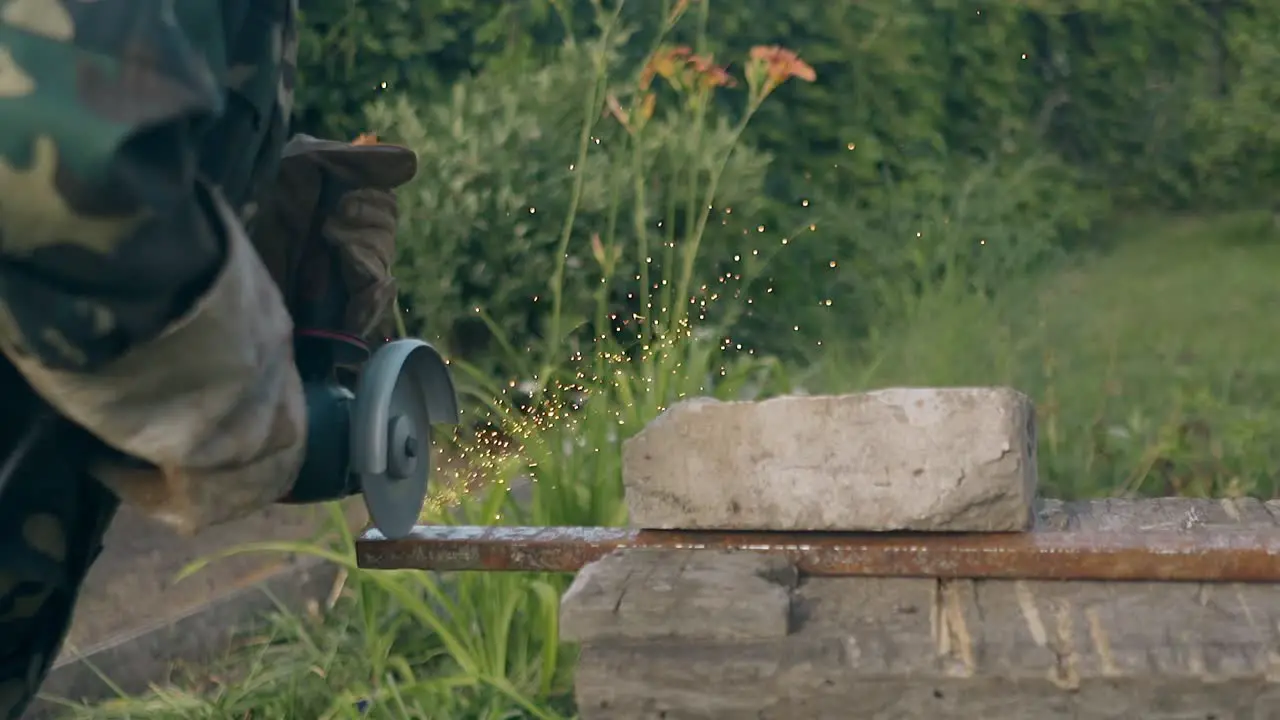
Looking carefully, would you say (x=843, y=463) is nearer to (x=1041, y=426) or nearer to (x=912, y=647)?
(x=912, y=647)

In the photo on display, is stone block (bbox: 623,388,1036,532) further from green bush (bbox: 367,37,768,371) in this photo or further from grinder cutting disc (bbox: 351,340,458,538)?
green bush (bbox: 367,37,768,371)

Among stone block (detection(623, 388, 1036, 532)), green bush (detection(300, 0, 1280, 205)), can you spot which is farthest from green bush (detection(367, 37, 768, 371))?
stone block (detection(623, 388, 1036, 532))

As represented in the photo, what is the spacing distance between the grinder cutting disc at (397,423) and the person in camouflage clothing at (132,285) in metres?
0.12

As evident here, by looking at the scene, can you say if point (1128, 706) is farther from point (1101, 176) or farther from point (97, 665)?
point (1101, 176)

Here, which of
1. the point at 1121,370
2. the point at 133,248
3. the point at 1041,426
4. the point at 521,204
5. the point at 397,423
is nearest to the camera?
the point at 133,248

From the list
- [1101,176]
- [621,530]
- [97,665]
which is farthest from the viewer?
[1101,176]

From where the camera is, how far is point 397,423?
63.8 inches

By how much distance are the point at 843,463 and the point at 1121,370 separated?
2.47m

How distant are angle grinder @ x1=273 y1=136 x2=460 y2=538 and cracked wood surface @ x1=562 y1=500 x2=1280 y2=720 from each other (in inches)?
10.3

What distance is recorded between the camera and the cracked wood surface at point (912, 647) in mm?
1654

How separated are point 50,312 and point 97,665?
87.3 inches

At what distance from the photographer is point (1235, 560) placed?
1.79 m

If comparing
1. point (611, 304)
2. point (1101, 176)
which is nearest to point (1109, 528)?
point (611, 304)

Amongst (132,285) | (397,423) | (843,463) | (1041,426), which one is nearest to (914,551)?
(843,463)
